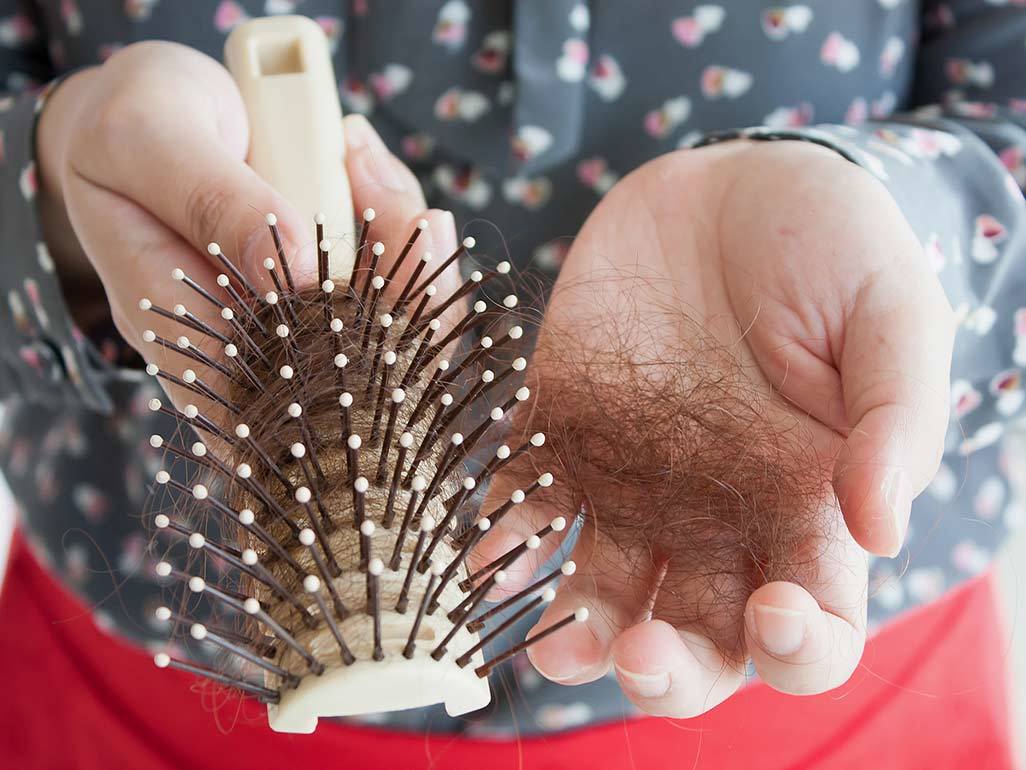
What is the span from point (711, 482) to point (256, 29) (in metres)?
0.52

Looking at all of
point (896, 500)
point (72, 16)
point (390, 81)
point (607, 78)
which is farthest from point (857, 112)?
point (72, 16)

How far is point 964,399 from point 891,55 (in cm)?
39

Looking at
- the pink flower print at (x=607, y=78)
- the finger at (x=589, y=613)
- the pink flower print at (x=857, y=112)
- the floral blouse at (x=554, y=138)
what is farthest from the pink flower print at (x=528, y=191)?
the finger at (x=589, y=613)

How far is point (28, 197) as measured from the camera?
79 centimetres

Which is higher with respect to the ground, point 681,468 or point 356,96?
point 356,96

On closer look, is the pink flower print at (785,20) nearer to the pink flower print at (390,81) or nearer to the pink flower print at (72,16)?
the pink flower print at (390,81)

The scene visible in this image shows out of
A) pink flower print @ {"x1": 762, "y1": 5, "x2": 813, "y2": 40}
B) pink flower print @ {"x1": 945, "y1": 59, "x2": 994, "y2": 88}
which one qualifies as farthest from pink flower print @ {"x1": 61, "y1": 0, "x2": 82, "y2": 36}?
pink flower print @ {"x1": 945, "y1": 59, "x2": 994, "y2": 88}

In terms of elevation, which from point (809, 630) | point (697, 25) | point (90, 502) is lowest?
point (90, 502)

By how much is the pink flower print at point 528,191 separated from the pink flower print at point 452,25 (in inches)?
5.8

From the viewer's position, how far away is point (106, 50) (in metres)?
0.89

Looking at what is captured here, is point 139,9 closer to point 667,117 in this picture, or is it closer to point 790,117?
point 667,117

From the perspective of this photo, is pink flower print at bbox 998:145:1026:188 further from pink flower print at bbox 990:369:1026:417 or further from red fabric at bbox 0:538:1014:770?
red fabric at bbox 0:538:1014:770

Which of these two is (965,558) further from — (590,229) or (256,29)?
(256,29)

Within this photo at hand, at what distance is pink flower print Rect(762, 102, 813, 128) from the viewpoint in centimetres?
89
